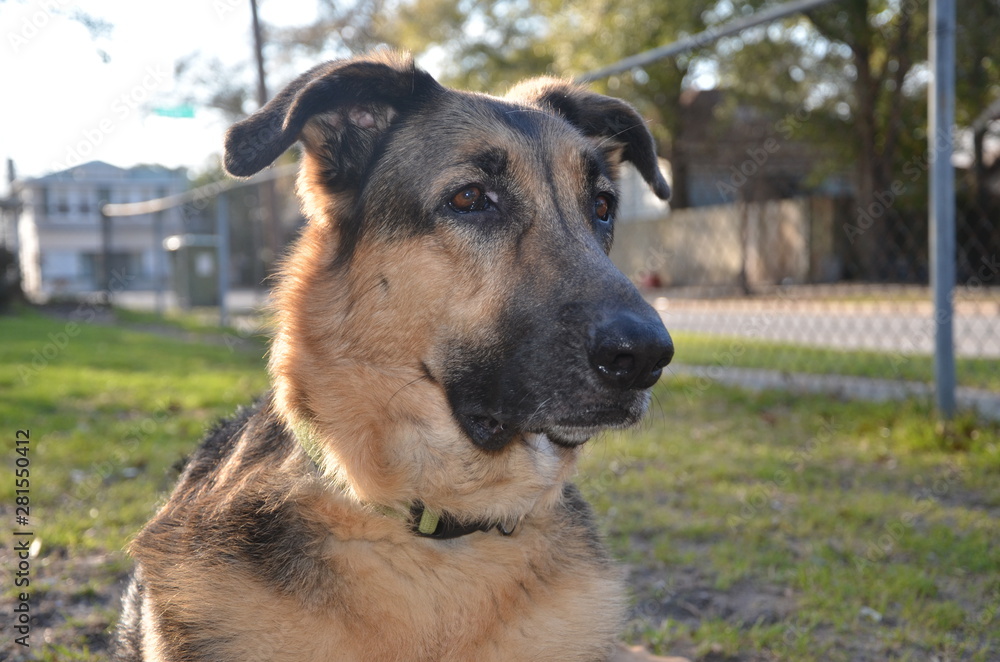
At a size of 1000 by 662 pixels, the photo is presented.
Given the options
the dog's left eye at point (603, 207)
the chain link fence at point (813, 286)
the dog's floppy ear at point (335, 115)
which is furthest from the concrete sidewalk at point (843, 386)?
the dog's floppy ear at point (335, 115)

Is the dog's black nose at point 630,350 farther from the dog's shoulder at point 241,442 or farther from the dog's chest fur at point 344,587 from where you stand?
the dog's shoulder at point 241,442

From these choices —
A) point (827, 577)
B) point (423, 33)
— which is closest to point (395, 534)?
point (827, 577)

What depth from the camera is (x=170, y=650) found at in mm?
2279

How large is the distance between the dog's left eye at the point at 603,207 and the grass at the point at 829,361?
514 centimetres

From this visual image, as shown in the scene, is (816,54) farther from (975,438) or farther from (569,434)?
(569,434)

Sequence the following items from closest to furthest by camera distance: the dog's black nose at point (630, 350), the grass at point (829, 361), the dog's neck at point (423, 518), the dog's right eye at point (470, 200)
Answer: the dog's black nose at point (630, 350) < the dog's neck at point (423, 518) < the dog's right eye at point (470, 200) < the grass at point (829, 361)

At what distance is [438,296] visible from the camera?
2541mm

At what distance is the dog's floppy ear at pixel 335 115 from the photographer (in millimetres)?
2520

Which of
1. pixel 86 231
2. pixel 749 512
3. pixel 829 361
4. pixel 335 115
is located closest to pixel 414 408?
pixel 335 115

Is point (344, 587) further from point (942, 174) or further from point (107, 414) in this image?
point (107, 414)

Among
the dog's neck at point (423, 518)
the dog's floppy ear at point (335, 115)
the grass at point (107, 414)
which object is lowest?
the grass at point (107, 414)

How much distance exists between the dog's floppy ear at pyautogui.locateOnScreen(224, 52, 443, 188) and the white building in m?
17.8

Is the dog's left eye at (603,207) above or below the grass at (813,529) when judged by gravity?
above

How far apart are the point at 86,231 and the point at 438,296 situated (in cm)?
3533
